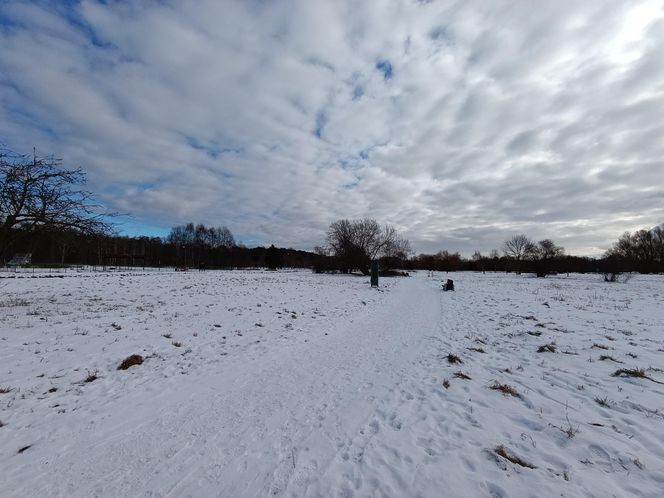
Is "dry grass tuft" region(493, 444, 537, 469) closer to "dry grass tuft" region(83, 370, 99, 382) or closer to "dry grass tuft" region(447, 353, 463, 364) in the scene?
"dry grass tuft" region(447, 353, 463, 364)

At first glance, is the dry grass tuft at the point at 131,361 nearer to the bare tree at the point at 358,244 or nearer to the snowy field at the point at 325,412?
the snowy field at the point at 325,412

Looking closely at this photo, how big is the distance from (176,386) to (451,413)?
4670 mm

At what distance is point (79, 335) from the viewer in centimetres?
872

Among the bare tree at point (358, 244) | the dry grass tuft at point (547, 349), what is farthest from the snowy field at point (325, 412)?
the bare tree at point (358, 244)

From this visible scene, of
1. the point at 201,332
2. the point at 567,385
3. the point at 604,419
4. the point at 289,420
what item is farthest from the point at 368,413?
the point at 201,332

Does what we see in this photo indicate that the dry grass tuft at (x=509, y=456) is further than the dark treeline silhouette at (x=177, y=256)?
No

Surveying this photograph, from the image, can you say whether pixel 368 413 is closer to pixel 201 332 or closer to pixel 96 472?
pixel 96 472

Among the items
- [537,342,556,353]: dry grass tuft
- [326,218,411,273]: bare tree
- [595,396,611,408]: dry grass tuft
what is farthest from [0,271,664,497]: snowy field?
[326,218,411,273]: bare tree

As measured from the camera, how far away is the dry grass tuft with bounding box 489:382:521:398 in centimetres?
544

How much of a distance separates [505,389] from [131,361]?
7313 millimetres

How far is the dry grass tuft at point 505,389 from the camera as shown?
17.9 feet

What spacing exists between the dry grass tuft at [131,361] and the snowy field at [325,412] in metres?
0.18

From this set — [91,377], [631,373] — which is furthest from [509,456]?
[91,377]

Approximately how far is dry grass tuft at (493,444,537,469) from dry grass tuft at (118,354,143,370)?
6.78 metres
